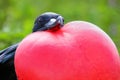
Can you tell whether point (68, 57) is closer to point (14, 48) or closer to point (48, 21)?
point (48, 21)

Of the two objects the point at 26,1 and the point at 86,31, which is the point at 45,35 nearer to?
the point at 86,31

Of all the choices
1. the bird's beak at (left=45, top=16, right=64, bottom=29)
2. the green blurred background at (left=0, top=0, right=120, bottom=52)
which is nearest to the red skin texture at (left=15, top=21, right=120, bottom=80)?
the bird's beak at (left=45, top=16, right=64, bottom=29)

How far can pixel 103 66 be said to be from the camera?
1.72 metres

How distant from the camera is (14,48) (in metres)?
1.98

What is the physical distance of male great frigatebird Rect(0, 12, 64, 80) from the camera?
1.84m

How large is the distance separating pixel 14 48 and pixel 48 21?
0.17 meters

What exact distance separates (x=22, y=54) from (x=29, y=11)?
Result: 3.80m

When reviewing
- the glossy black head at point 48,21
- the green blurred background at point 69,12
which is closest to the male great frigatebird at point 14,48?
the glossy black head at point 48,21

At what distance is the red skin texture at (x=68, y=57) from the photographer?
1688mm

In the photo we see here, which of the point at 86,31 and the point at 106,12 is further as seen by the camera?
the point at 106,12

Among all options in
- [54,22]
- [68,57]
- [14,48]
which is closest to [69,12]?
[14,48]

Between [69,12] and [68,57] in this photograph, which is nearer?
[68,57]

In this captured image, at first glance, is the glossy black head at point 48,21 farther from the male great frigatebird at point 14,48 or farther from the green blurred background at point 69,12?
the green blurred background at point 69,12

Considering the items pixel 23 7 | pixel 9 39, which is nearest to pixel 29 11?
pixel 23 7
